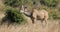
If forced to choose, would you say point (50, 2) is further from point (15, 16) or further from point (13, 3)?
point (15, 16)

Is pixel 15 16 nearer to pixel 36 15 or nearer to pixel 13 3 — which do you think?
pixel 36 15

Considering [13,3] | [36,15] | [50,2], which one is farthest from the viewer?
[50,2]

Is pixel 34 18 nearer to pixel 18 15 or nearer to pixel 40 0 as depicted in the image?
pixel 18 15

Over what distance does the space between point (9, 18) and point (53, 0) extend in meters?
11.3

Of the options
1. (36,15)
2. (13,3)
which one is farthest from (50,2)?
(36,15)

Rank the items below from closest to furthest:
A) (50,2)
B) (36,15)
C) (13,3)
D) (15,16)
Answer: (36,15)
(15,16)
(13,3)
(50,2)

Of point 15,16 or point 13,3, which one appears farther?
point 13,3

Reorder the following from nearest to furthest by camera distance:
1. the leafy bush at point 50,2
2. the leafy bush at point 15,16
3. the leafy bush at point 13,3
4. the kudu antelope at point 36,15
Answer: the kudu antelope at point 36,15, the leafy bush at point 15,16, the leafy bush at point 13,3, the leafy bush at point 50,2

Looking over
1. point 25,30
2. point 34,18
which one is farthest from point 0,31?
point 34,18

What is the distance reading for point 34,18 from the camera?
1798cm

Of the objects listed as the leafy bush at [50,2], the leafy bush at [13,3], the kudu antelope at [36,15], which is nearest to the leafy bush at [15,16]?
the kudu antelope at [36,15]

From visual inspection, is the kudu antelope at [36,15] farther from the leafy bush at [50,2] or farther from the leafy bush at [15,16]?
the leafy bush at [50,2]

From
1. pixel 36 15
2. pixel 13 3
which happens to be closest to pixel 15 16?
pixel 36 15

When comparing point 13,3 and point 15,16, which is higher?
point 13,3
